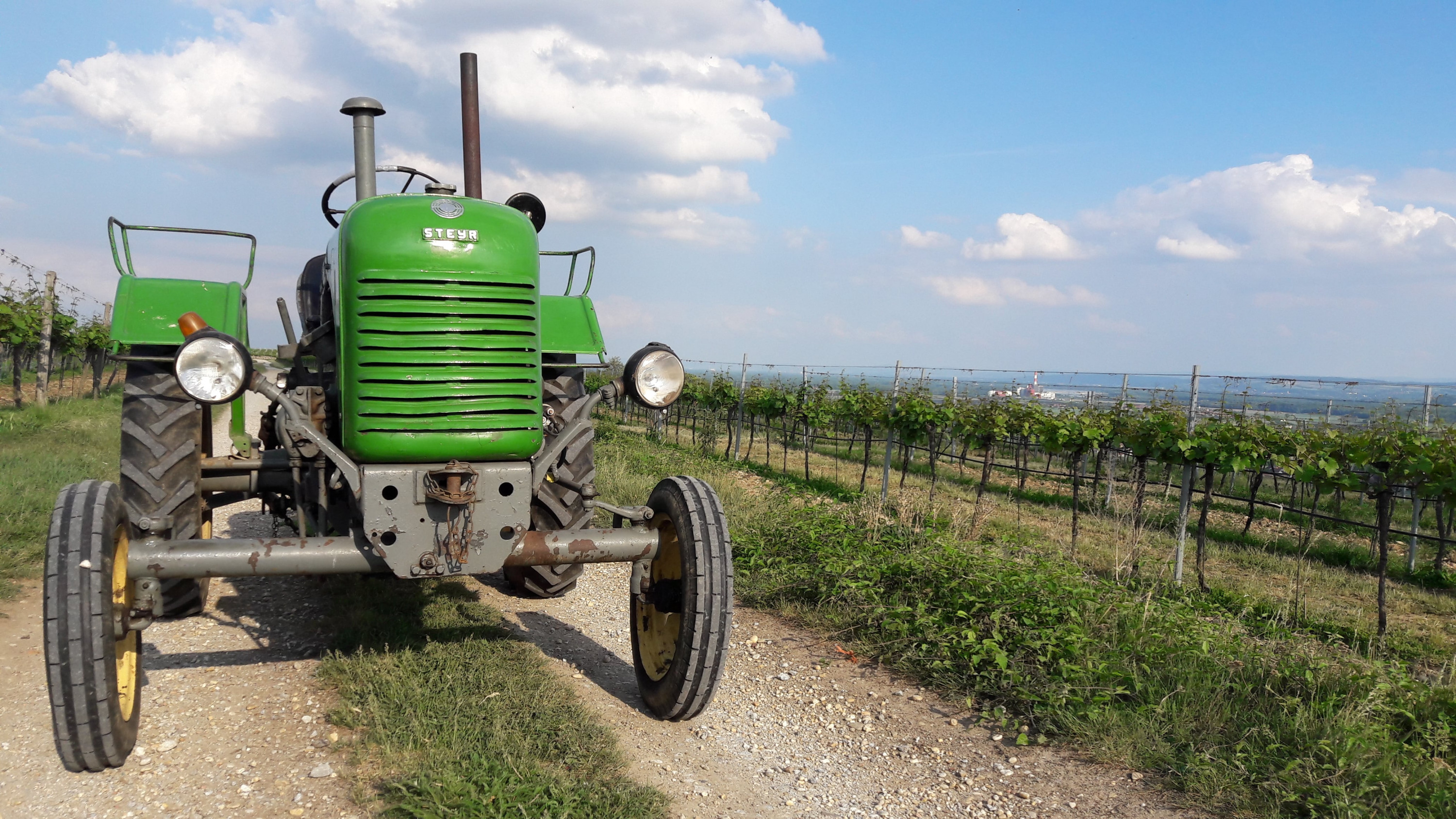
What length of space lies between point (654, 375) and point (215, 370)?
1609mm

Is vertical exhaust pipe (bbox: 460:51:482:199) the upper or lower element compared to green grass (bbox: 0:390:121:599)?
upper

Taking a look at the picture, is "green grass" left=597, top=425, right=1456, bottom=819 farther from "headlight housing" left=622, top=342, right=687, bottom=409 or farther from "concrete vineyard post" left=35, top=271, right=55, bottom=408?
"concrete vineyard post" left=35, top=271, right=55, bottom=408

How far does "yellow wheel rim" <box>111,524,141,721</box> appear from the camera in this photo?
9.61ft

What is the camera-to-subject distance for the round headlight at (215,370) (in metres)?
3.05

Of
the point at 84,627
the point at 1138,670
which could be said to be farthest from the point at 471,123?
the point at 1138,670

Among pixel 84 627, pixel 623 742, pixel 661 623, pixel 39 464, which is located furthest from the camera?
pixel 39 464

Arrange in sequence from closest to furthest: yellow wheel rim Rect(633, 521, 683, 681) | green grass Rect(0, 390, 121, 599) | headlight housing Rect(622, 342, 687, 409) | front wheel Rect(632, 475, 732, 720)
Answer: front wheel Rect(632, 475, 732, 720) → headlight housing Rect(622, 342, 687, 409) → yellow wheel rim Rect(633, 521, 683, 681) → green grass Rect(0, 390, 121, 599)

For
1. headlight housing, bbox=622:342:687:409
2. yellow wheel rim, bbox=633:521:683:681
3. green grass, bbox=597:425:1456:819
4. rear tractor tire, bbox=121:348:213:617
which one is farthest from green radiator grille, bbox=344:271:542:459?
green grass, bbox=597:425:1456:819

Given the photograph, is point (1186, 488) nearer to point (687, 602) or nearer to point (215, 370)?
point (687, 602)

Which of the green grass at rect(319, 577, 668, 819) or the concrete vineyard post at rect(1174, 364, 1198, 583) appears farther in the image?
the concrete vineyard post at rect(1174, 364, 1198, 583)

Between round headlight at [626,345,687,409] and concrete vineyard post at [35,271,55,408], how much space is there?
14615 mm

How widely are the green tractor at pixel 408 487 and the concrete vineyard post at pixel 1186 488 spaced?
5.54 m

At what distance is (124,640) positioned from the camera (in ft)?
10.3

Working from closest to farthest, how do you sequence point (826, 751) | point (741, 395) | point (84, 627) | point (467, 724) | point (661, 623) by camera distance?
point (84, 627) < point (467, 724) < point (826, 751) < point (661, 623) < point (741, 395)
